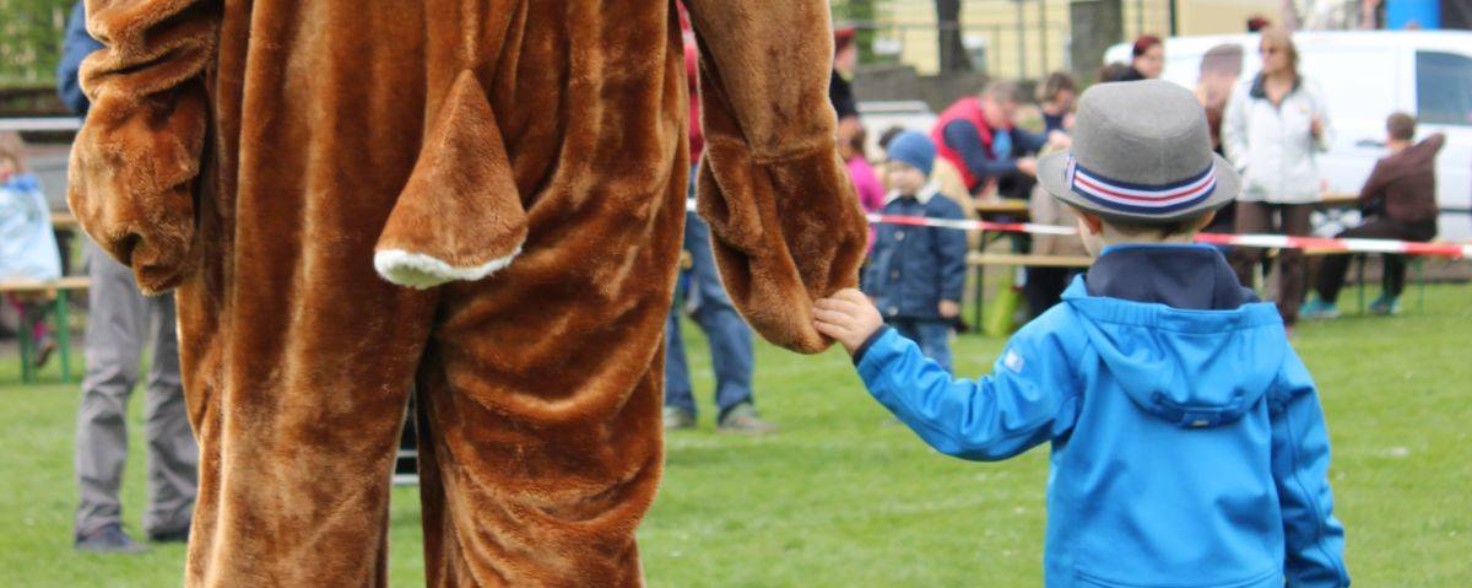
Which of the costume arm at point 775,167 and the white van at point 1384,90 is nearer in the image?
the costume arm at point 775,167

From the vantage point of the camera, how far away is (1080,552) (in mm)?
3391

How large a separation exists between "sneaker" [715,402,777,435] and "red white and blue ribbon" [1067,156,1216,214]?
18.4 ft

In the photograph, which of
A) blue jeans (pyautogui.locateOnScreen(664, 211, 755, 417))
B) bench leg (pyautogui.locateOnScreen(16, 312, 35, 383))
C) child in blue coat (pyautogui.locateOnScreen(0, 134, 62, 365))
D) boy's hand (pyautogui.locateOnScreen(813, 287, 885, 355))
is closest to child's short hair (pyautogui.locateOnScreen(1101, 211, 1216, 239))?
boy's hand (pyautogui.locateOnScreen(813, 287, 885, 355))

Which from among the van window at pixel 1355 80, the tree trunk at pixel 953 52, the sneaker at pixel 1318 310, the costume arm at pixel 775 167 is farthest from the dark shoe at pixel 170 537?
the tree trunk at pixel 953 52

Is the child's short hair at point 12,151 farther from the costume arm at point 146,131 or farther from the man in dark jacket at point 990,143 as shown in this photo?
the costume arm at point 146,131

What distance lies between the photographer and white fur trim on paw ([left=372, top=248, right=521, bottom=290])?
9.86 ft

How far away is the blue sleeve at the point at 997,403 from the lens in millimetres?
3320

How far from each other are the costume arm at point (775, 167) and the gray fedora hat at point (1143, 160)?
41cm

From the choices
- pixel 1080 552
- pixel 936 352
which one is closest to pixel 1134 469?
pixel 1080 552

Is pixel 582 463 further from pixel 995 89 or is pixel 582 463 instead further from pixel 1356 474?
pixel 995 89

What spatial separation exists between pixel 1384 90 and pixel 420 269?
46.3 ft

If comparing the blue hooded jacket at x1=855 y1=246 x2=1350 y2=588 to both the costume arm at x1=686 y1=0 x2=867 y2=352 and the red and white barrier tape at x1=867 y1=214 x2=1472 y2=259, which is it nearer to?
the costume arm at x1=686 y1=0 x2=867 y2=352

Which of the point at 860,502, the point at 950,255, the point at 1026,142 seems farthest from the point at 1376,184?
the point at 860,502

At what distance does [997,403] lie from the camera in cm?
332
